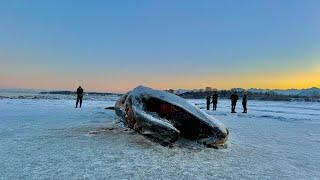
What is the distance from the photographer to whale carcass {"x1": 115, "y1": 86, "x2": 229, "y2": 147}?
10.1 metres

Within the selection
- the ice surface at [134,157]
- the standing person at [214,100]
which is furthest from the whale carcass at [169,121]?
the standing person at [214,100]

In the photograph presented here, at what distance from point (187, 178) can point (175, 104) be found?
4233 mm

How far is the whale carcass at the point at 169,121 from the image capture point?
10.1 m

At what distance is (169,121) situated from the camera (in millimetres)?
10930

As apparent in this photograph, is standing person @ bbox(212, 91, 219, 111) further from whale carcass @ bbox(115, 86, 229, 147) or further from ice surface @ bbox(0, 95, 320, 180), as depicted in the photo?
whale carcass @ bbox(115, 86, 229, 147)

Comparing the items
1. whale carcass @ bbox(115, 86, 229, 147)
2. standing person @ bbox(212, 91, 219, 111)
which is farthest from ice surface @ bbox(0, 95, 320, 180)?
standing person @ bbox(212, 91, 219, 111)

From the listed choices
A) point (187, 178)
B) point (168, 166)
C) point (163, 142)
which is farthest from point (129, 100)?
point (187, 178)

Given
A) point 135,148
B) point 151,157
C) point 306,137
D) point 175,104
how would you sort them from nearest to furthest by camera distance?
1. point 151,157
2. point 135,148
3. point 175,104
4. point 306,137

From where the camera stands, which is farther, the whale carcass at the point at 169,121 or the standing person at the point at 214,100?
the standing person at the point at 214,100

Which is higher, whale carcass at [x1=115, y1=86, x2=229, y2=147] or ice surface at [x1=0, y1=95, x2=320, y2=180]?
whale carcass at [x1=115, y1=86, x2=229, y2=147]

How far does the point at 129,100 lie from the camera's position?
483 inches

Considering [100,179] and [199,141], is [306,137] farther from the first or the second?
[100,179]

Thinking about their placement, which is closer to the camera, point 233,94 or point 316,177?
point 316,177

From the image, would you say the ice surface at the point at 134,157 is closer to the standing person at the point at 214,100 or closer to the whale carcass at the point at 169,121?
the whale carcass at the point at 169,121
